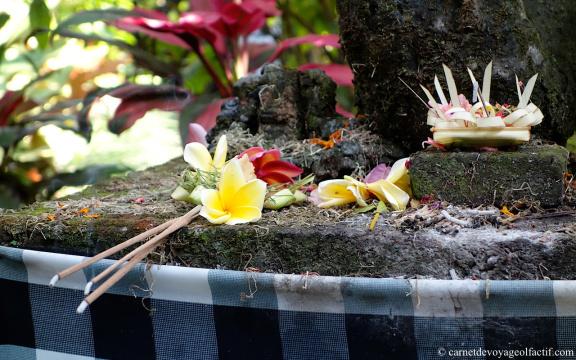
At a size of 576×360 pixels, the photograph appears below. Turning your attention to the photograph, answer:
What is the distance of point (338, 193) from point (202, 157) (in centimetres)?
33

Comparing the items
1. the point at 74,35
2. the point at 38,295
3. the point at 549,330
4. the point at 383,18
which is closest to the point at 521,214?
the point at 549,330

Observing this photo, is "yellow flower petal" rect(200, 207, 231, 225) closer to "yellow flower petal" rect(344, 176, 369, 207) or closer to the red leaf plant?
"yellow flower petal" rect(344, 176, 369, 207)

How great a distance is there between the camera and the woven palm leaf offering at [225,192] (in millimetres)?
1227

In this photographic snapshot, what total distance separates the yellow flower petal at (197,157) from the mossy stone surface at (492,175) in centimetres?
48

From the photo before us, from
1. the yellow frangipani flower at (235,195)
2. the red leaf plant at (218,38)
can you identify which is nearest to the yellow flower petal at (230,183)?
the yellow frangipani flower at (235,195)

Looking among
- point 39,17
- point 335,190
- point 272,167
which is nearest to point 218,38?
point 39,17

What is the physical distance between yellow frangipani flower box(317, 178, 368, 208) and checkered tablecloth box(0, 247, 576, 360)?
310 mm

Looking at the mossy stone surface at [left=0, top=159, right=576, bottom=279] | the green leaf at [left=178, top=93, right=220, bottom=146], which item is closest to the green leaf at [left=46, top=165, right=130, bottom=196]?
the green leaf at [left=178, top=93, right=220, bottom=146]

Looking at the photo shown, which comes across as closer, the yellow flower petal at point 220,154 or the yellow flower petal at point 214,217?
the yellow flower petal at point 214,217

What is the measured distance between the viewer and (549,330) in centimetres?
106

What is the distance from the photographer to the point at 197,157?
1.48 m

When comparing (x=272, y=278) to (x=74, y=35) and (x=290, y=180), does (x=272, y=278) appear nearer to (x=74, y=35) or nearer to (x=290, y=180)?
(x=290, y=180)

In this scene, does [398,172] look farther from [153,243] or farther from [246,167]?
[153,243]

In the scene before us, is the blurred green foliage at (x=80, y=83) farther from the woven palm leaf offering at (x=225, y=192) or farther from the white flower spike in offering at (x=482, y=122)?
the white flower spike in offering at (x=482, y=122)
